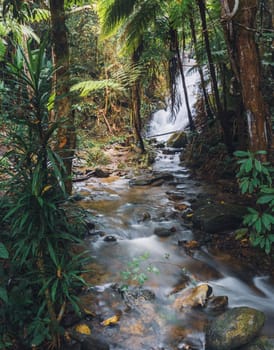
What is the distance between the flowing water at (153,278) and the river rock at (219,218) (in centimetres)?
22

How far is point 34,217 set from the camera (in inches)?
79.6

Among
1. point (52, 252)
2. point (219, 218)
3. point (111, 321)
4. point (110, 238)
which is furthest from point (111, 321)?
point (219, 218)

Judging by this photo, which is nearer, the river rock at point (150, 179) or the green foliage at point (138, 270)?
the green foliage at point (138, 270)

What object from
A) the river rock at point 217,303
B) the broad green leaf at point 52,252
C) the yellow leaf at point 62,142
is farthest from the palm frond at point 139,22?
the broad green leaf at point 52,252

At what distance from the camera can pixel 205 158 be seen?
7.02 m

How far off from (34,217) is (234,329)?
156 centimetres

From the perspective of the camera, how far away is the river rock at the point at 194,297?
9.56 feet

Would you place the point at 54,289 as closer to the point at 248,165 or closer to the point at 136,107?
the point at 248,165

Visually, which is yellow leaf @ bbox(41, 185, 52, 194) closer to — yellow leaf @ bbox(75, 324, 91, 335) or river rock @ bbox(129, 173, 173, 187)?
yellow leaf @ bbox(75, 324, 91, 335)

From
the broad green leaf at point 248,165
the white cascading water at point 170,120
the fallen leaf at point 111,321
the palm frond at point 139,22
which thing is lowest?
the fallen leaf at point 111,321

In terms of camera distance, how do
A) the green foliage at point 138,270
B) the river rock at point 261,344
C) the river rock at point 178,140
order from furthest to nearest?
the river rock at point 178,140 → the green foliage at point 138,270 → the river rock at point 261,344

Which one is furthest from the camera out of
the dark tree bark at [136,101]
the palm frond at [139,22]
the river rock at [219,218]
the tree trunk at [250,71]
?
the dark tree bark at [136,101]

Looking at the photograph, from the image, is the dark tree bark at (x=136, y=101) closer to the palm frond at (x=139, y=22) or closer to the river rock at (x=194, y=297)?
the palm frond at (x=139, y=22)

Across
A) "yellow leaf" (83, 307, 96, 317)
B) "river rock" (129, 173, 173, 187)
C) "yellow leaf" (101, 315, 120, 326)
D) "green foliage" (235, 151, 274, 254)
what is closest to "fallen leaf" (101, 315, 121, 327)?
"yellow leaf" (101, 315, 120, 326)
